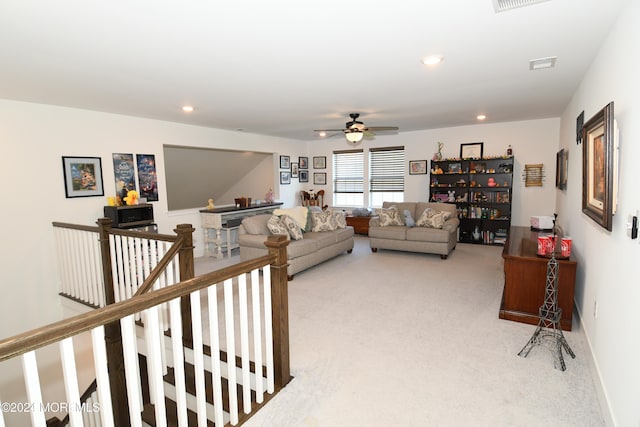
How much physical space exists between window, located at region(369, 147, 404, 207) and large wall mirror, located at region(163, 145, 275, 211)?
8.16ft

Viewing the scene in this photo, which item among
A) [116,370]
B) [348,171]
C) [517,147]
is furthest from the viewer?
[348,171]

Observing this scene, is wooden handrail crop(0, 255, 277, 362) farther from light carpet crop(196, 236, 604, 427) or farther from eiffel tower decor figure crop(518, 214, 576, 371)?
eiffel tower decor figure crop(518, 214, 576, 371)

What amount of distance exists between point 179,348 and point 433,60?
2825mm

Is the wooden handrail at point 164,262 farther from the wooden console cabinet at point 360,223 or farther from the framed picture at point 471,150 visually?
the framed picture at point 471,150

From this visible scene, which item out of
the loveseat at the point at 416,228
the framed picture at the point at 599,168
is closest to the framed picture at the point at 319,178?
the loveseat at the point at 416,228

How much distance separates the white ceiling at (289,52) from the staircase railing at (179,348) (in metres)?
1.48

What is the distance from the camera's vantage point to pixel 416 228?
5.88 metres

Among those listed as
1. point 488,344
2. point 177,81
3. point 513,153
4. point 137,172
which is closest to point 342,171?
point 513,153

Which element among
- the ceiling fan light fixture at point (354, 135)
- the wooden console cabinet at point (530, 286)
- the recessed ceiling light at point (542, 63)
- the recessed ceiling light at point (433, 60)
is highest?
the recessed ceiling light at point (433, 60)

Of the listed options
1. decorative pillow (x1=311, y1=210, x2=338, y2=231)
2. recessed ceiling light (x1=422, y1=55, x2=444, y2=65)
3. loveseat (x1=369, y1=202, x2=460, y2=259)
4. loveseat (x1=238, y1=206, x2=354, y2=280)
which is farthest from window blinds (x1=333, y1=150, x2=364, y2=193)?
recessed ceiling light (x1=422, y1=55, x2=444, y2=65)

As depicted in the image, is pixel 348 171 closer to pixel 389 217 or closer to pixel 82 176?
pixel 389 217

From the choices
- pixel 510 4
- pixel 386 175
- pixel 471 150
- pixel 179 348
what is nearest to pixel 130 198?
pixel 179 348

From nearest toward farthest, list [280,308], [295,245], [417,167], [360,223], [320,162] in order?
[280,308] → [295,245] → [417,167] → [360,223] → [320,162]

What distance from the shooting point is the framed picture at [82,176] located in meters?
4.47
